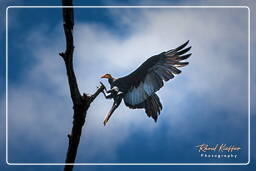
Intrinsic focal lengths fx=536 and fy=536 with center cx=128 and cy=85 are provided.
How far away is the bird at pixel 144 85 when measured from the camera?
3.79 metres

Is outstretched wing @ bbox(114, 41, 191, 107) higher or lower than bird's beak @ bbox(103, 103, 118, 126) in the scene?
higher

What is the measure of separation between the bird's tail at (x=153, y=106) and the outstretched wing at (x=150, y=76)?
0.04m

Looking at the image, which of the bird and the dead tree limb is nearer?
the dead tree limb

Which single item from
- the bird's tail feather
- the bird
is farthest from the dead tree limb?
the bird's tail feather

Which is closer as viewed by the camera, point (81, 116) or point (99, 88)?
point (81, 116)

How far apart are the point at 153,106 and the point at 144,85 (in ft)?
0.58

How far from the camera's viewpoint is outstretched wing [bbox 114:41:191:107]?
150 inches

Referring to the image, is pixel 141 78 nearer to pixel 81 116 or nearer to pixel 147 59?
pixel 147 59

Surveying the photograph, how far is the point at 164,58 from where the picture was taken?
13.2 ft

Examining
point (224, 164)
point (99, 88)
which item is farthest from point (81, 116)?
point (224, 164)

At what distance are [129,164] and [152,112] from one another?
59 centimetres

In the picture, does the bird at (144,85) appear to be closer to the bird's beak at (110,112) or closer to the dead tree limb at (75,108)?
the bird's beak at (110,112)

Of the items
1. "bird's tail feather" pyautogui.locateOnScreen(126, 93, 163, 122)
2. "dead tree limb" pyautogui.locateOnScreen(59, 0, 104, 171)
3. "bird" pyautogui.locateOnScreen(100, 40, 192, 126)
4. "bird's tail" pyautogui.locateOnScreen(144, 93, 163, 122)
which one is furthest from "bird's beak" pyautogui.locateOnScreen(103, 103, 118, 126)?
"dead tree limb" pyautogui.locateOnScreen(59, 0, 104, 171)

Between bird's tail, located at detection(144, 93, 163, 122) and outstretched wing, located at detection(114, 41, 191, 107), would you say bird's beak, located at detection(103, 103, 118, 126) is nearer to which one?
outstretched wing, located at detection(114, 41, 191, 107)
